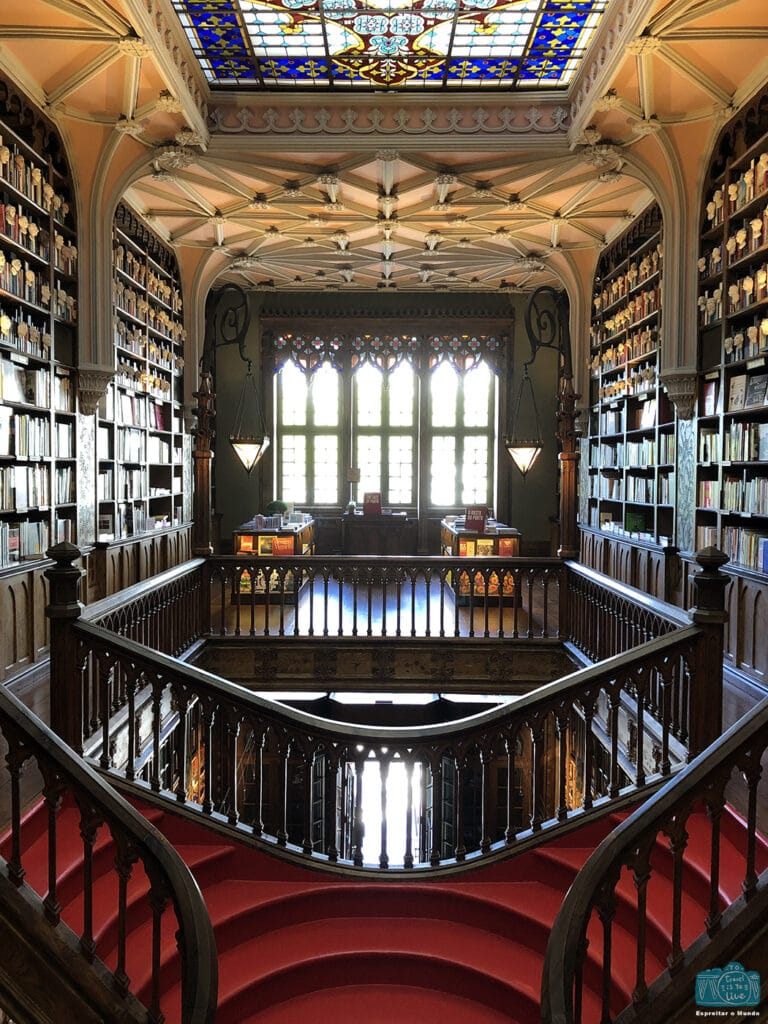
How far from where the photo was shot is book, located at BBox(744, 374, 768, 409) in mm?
5195

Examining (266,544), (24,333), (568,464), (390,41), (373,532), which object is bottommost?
(373,532)

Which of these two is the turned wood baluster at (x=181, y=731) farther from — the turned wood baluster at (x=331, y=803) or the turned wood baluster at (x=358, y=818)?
the turned wood baluster at (x=358, y=818)

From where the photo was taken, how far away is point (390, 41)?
5.61 metres

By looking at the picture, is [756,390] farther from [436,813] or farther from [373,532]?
[373,532]

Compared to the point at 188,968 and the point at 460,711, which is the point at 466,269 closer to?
the point at 460,711

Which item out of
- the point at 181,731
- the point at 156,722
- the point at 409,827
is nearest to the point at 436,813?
the point at 409,827

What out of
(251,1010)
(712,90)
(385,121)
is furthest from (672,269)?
(251,1010)

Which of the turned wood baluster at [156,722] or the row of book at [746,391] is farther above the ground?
the row of book at [746,391]

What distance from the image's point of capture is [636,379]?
807 centimetres

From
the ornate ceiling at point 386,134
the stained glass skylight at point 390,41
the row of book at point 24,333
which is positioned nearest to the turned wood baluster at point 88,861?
the row of book at point 24,333

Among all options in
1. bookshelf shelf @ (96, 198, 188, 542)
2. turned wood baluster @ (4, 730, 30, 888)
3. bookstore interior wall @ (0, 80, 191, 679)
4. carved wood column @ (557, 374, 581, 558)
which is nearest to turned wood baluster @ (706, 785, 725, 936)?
turned wood baluster @ (4, 730, 30, 888)

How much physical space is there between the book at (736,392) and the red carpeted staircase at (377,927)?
3.32 meters

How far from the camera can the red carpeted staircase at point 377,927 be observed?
2861 mm

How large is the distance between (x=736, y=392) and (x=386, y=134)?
3669 mm
